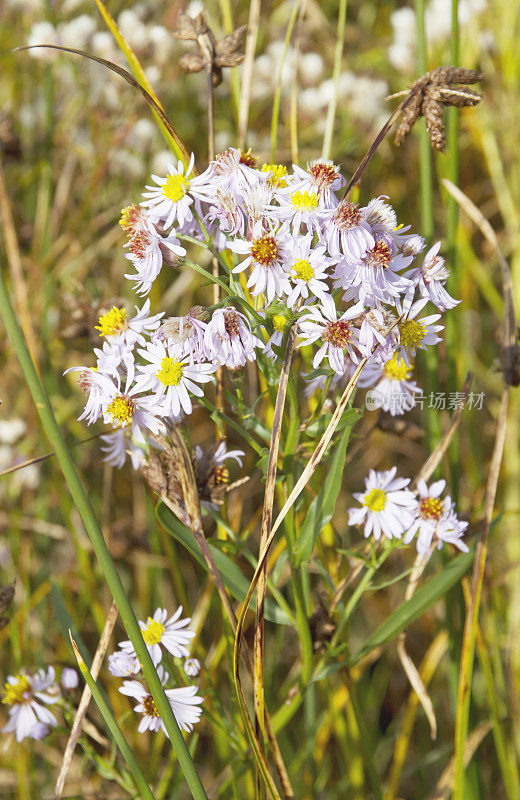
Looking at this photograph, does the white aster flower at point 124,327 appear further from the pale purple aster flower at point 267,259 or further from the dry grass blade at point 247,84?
the dry grass blade at point 247,84

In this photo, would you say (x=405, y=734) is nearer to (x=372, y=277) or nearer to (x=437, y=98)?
(x=372, y=277)

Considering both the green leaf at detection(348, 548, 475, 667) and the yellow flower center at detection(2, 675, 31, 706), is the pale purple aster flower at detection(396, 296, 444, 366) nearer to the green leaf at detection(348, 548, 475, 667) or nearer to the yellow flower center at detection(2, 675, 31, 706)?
the green leaf at detection(348, 548, 475, 667)

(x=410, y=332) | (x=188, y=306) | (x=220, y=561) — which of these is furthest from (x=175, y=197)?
(x=188, y=306)

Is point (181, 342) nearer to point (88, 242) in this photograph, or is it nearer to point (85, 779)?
point (85, 779)

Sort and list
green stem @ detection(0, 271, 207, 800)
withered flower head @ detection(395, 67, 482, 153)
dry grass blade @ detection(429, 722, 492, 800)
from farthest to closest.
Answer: dry grass blade @ detection(429, 722, 492, 800) → withered flower head @ detection(395, 67, 482, 153) → green stem @ detection(0, 271, 207, 800)

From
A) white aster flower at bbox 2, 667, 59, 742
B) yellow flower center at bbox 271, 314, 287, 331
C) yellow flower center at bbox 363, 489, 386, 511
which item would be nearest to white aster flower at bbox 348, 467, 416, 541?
yellow flower center at bbox 363, 489, 386, 511

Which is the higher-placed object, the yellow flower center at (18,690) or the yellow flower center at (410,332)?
the yellow flower center at (410,332)

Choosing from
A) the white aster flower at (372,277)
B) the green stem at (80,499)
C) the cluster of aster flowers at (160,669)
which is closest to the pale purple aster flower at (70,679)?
the cluster of aster flowers at (160,669)

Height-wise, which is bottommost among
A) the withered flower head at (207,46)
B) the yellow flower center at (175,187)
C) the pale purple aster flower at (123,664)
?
the pale purple aster flower at (123,664)
